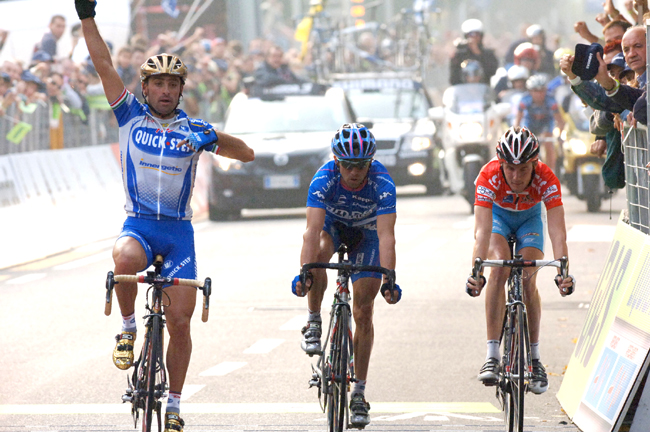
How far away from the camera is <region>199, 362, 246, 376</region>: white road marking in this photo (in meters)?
9.77

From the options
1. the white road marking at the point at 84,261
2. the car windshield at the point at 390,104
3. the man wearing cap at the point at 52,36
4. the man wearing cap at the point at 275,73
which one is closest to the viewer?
the white road marking at the point at 84,261

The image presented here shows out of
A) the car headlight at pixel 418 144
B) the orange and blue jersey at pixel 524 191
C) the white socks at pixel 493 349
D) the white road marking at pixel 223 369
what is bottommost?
the white road marking at pixel 223 369

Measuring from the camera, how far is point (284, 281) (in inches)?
581

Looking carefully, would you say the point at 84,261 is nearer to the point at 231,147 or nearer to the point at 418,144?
the point at 418,144

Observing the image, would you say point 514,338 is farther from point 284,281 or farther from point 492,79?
point 492,79

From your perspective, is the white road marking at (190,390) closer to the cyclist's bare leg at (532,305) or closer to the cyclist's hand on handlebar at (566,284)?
the cyclist's bare leg at (532,305)

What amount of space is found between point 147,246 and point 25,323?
5.41 meters

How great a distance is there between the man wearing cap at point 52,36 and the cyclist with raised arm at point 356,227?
41.7 ft

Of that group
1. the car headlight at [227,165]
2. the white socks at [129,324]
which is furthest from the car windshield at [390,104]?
the white socks at [129,324]

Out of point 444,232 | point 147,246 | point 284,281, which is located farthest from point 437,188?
point 147,246

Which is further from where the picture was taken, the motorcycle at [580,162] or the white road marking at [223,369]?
the motorcycle at [580,162]

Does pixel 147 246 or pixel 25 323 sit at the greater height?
pixel 147 246

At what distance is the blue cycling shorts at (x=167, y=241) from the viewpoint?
7086 millimetres

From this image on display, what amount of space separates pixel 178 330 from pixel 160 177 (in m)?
0.83
